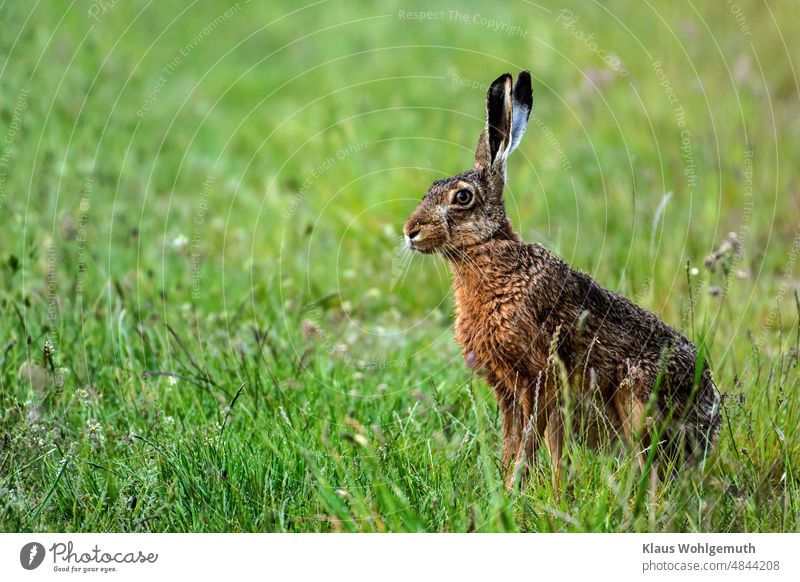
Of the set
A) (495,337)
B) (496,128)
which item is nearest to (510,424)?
(495,337)

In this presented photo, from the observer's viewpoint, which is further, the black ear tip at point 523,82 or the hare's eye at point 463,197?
the hare's eye at point 463,197

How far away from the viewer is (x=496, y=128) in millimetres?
4844

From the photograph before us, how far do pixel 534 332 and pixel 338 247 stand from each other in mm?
3399

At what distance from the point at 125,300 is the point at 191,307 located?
47cm

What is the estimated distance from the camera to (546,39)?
9914mm

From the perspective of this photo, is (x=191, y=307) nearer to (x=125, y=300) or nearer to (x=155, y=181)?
(x=125, y=300)

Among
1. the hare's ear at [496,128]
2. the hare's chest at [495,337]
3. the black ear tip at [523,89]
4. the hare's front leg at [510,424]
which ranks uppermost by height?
the black ear tip at [523,89]

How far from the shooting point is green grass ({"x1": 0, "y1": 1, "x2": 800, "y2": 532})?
4301 millimetres

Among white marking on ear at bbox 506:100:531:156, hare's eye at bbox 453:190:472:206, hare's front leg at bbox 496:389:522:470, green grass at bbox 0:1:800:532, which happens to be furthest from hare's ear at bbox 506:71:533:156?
hare's front leg at bbox 496:389:522:470

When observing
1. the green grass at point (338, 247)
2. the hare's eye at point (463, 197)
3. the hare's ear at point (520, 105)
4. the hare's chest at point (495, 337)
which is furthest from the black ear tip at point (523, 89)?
the green grass at point (338, 247)

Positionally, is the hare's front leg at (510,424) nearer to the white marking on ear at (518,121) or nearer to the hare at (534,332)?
the hare at (534,332)

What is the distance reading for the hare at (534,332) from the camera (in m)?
4.56

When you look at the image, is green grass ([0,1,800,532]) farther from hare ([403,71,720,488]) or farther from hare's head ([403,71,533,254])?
hare's head ([403,71,533,254])
